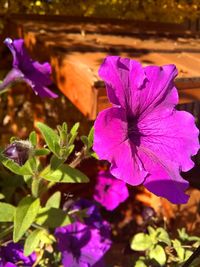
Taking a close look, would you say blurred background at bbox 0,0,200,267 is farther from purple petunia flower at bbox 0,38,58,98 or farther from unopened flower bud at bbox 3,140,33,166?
unopened flower bud at bbox 3,140,33,166

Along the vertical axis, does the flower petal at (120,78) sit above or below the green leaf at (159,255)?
above

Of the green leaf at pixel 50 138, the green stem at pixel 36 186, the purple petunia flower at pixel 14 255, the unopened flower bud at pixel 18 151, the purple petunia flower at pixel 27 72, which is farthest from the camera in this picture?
the purple petunia flower at pixel 14 255

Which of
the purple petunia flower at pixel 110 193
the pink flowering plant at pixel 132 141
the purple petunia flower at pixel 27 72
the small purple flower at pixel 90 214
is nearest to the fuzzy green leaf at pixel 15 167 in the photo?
the pink flowering plant at pixel 132 141

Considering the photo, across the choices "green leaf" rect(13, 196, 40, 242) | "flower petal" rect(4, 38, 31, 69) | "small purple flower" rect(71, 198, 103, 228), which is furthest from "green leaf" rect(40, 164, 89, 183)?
"small purple flower" rect(71, 198, 103, 228)

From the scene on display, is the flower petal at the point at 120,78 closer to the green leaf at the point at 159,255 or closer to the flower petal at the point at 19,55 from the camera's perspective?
the flower petal at the point at 19,55

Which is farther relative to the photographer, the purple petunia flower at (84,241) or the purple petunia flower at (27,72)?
the purple petunia flower at (84,241)

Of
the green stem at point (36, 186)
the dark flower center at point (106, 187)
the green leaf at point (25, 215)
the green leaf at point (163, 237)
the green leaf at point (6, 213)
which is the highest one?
the green stem at point (36, 186)
